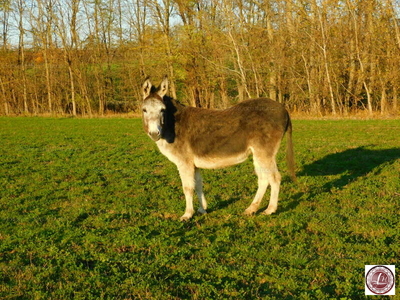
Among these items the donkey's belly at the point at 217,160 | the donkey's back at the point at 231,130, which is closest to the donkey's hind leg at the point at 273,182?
the donkey's back at the point at 231,130

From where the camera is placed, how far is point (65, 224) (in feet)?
22.1

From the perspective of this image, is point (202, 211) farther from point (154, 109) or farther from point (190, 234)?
point (154, 109)

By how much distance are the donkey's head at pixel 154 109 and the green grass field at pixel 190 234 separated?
1.82m

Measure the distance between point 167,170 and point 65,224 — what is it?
5369mm

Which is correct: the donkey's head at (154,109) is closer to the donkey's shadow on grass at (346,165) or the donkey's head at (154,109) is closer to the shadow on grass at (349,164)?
the donkey's shadow on grass at (346,165)

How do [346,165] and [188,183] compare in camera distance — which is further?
[346,165]

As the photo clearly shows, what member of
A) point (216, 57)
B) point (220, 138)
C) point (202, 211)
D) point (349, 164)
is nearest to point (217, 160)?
point (220, 138)

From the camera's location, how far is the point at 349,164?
11.7 m

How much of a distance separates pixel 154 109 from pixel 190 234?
2351mm

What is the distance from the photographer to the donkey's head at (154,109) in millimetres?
6160

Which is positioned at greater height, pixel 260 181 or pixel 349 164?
pixel 260 181

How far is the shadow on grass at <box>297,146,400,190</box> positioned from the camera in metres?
10.1

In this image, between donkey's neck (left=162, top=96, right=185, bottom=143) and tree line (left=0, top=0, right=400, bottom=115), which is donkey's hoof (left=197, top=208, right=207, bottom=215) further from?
tree line (left=0, top=0, right=400, bottom=115)

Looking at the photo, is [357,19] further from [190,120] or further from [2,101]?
[2,101]
